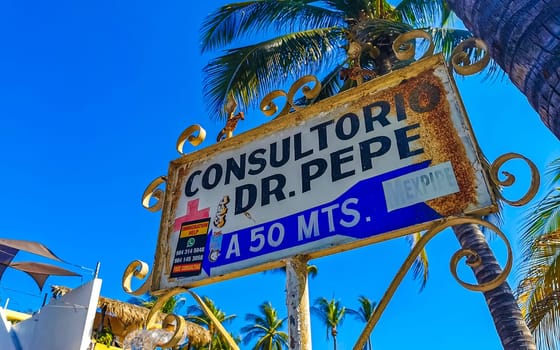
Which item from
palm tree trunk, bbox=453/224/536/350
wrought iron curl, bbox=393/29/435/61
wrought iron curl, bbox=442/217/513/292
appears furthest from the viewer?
palm tree trunk, bbox=453/224/536/350

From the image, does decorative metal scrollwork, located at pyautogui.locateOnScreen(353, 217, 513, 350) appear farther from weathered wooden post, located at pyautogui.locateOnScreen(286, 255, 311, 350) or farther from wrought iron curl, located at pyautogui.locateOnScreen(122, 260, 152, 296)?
wrought iron curl, located at pyautogui.locateOnScreen(122, 260, 152, 296)

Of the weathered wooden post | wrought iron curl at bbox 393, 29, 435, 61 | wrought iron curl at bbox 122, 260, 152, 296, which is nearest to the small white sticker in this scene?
the weathered wooden post

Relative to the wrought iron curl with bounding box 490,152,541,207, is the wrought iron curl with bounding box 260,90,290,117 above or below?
above

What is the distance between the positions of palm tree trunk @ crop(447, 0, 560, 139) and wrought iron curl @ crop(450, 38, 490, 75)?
35 mm

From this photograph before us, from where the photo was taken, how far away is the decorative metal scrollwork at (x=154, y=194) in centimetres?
172

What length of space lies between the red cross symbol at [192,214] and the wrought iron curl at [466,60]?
992 millimetres

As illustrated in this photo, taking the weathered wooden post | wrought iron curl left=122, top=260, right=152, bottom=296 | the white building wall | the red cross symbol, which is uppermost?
the white building wall

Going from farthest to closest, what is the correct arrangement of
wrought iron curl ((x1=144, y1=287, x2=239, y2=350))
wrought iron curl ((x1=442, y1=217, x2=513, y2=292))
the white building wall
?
the white building wall → wrought iron curl ((x1=144, y1=287, x2=239, y2=350)) → wrought iron curl ((x1=442, y1=217, x2=513, y2=292))

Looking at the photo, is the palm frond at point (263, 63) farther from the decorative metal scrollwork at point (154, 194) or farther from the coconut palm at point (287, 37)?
the decorative metal scrollwork at point (154, 194)

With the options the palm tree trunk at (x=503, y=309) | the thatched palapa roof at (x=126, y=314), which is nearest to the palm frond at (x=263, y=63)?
the palm tree trunk at (x=503, y=309)

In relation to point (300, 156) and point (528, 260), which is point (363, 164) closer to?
point (300, 156)

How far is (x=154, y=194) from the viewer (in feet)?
5.75

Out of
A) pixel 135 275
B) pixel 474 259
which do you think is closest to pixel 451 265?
pixel 474 259

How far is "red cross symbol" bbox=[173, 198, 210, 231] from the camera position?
1.55 m
